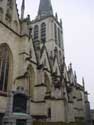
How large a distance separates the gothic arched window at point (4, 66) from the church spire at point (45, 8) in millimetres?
30044

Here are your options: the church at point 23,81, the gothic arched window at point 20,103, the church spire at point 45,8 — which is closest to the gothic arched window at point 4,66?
the church at point 23,81

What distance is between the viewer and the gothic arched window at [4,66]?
17908 mm

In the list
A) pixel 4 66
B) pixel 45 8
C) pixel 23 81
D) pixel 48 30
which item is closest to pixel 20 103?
pixel 23 81

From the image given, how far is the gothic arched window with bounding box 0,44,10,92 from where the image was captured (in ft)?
58.8

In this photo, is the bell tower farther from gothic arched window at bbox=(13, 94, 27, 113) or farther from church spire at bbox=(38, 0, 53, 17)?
gothic arched window at bbox=(13, 94, 27, 113)

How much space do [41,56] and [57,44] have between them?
16.4 m

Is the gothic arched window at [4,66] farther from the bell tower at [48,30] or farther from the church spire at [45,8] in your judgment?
the church spire at [45,8]

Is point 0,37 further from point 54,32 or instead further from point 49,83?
point 54,32

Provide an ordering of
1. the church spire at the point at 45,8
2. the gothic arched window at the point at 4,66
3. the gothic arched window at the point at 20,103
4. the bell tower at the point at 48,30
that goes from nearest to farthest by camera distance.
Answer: the gothic arched window at the point at 20,103, the gothic arched window at the point at 4,66, the bell tower at the point at 48,30, the church spire at the point at 45,8

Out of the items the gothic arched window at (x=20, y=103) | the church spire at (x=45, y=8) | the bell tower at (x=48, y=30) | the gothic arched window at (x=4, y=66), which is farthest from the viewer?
the church spire at (x=45, y=8)

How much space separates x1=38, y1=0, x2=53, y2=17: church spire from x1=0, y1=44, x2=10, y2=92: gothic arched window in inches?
1183

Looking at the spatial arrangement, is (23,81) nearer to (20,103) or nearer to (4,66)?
(4,66)

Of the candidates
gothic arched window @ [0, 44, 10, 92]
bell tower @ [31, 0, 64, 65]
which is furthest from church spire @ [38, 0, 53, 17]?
gothic arched window @ [0, 44, 10, 92]

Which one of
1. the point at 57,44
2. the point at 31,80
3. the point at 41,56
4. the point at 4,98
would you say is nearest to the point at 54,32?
the point at 57,44
